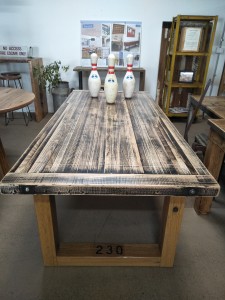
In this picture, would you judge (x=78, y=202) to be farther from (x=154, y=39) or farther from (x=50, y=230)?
(x=154, y=39)

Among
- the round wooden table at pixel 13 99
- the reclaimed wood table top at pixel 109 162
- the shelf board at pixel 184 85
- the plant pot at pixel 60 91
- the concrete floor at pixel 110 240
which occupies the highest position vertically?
the round wooden table at pixel 13 99

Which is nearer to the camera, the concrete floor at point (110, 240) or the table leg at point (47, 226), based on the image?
the table leg at point (47, 226)

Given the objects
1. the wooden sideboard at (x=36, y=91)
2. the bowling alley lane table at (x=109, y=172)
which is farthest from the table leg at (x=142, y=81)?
the bowling alley lane table at (x=109, y=172)

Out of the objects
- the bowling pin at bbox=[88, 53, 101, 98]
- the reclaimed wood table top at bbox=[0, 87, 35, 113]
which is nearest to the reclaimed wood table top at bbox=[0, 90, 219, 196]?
the reclaimed wood table top at bbox=[0, 87, 35, 113]

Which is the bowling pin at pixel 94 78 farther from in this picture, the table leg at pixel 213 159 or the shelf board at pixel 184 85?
the shelf board at pixel 184 85

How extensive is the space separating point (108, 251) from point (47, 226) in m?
0.43

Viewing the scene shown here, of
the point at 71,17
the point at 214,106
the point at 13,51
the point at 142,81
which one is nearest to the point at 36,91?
the point at 13,51

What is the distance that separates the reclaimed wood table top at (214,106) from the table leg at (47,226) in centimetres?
142

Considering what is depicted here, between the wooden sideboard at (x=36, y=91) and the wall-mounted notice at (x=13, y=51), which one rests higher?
the wall-mounted notice at (x=13, y=51)

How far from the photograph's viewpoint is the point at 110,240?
4.97 ft

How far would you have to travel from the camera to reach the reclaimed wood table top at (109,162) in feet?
2.81

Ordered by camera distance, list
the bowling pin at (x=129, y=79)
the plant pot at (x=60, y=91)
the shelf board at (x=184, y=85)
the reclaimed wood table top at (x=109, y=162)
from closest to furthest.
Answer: the reclaimed wood table top at (x=109, y=162) → the bowling pin at (x=129, y=79) → the shelf board at (x=184, y=85) → the plant pot at (x=60, y=91)

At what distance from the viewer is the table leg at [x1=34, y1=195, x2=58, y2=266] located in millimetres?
1096

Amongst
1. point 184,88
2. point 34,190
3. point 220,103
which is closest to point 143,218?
point 34,190
